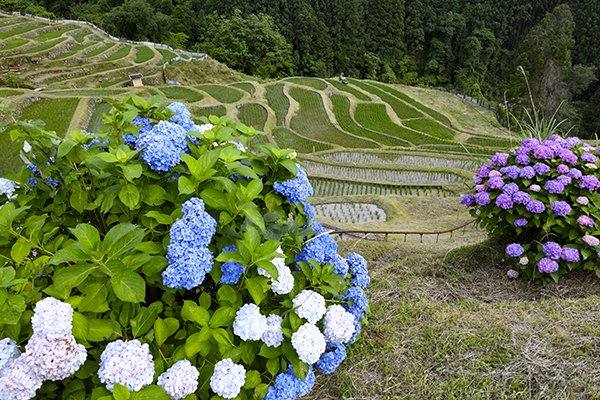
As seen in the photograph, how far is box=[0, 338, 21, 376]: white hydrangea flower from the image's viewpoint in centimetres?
185

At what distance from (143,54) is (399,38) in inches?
1891

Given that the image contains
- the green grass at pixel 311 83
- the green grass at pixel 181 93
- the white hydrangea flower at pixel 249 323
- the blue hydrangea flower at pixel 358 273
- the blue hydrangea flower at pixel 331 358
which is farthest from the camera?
the green grass at pixel 311 83

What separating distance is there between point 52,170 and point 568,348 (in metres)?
3.97

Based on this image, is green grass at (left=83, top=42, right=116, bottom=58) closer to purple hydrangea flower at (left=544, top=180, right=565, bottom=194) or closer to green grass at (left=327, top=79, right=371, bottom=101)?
green grass at (left=327, top=79, right=371, bottom=101)

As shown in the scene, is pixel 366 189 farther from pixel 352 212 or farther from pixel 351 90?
pixel 351 90

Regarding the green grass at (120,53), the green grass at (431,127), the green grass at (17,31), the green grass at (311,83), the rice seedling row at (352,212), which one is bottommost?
the green grass at (431,127)

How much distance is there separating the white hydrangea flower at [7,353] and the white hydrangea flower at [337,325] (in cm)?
159

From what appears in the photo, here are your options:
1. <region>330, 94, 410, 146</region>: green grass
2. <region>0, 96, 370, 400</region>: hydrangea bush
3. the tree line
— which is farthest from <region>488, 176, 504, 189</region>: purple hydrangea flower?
the tree line

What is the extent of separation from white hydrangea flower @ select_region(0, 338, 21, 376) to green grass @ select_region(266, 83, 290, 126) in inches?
1230

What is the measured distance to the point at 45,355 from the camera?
5.73ft

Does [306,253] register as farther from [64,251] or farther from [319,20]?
[319,20]

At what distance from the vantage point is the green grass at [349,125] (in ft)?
105

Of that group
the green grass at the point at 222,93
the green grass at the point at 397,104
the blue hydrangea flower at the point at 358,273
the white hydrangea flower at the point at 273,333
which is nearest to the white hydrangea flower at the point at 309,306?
the white hydrangea flower at the point at 273,333

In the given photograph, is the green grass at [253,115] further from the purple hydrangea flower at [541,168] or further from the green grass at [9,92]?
the purple hydrangea flower at [541,168]
